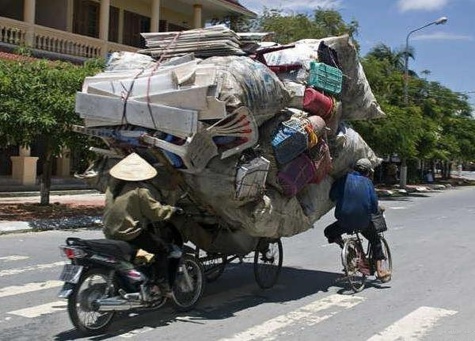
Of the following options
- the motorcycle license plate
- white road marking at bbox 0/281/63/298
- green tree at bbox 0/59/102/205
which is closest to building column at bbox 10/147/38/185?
green tree at bbox 0/59/102/205

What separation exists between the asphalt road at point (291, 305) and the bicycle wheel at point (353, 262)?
0.58 feet

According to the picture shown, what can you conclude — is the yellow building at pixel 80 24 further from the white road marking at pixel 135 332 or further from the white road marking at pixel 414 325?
the white road marking at pixel 414 325

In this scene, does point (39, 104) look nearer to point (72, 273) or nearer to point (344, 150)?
point (344, 150)

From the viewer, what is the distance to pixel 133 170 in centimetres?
612

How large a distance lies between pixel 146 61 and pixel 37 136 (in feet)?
29.0

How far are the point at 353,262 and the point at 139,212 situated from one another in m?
3.31

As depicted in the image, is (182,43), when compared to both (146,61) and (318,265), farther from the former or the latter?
(318,265)

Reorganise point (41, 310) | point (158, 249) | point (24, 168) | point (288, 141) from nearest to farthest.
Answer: point (158, 249), point (41, 310), point (288, 141), point (24, 168)

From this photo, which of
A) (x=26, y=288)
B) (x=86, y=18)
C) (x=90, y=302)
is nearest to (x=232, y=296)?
(x=90, y=302)

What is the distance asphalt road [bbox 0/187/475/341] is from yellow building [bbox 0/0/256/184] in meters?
12.0

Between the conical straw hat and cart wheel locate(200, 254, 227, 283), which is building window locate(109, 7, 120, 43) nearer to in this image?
cart wheel locate(200, 254, 227, 283)

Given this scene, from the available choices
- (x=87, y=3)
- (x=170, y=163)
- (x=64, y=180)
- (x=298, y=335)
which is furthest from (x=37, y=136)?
(x=87, y=3)

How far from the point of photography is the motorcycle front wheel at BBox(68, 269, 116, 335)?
5707 mm

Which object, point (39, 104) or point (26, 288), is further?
point (39, 104)
